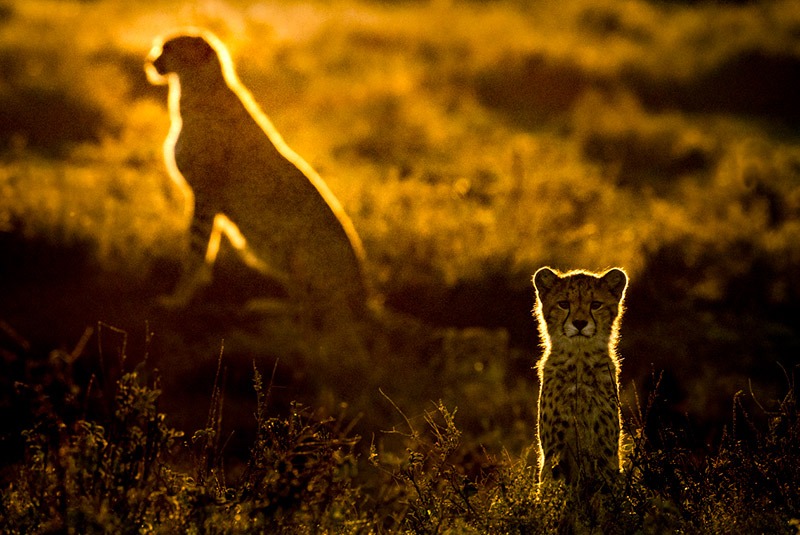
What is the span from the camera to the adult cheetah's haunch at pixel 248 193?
7.48 metres

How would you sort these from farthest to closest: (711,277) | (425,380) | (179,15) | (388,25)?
1. (388,25)
2. (179,15)
3. (711,277)
4. (425,380)

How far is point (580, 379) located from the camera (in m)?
4.67

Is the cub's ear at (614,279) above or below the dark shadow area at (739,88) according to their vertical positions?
below

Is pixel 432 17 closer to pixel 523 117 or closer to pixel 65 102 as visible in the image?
pixel 523 117

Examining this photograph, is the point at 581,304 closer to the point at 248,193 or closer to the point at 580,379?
the point at 580,379

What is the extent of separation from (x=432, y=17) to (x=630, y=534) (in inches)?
703

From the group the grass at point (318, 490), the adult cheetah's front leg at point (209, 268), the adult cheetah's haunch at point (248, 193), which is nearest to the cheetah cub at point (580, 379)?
the grass at point (318, 490)

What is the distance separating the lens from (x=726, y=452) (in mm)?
4453

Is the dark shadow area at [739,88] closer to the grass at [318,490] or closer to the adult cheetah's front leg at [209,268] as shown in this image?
the adult cheetah's front leg at [209,268]

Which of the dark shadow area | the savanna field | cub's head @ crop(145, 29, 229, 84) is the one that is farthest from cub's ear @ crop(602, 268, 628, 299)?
the dark shadow area

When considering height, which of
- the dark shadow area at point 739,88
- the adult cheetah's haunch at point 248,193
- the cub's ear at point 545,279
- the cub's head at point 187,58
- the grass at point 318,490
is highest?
the dark shadow area at point 739,88

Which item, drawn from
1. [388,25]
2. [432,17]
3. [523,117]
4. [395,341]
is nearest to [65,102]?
[523,117]

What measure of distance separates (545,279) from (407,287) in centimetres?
367

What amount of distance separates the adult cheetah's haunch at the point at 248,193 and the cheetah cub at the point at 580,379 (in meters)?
2.61
